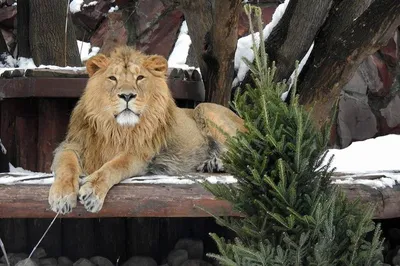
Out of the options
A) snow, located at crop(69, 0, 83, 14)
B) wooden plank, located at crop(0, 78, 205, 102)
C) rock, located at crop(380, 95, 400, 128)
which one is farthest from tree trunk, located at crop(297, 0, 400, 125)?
snow, located at crop(69, 0, 83, 14)

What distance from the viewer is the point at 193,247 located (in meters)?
4.63

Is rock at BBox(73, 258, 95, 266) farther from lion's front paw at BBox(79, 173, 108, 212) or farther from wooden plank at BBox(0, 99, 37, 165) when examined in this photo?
wooden plank at BBox(0, 99, 37, 165)

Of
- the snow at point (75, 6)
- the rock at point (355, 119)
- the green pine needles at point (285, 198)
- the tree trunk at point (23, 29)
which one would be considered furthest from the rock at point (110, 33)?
the green pine needles at point (285, 198)

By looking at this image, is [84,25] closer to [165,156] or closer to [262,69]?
[165,156]

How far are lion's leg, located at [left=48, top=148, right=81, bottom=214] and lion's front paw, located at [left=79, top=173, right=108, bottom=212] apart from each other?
4 cm

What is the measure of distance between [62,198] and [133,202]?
15.2 inches

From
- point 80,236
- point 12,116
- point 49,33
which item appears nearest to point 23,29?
point 49,33

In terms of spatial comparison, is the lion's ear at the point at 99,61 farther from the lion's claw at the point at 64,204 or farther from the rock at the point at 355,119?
the rock at the point at 355,119

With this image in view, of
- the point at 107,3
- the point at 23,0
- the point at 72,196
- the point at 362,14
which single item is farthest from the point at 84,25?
the point at 72,196

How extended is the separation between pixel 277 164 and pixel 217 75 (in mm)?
3188

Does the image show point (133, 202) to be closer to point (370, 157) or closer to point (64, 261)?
Result: point (64, 261)

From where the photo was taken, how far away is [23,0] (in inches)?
293

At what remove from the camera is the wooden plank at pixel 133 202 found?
3881 mm

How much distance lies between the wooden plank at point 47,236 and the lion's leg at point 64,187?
683 mm
